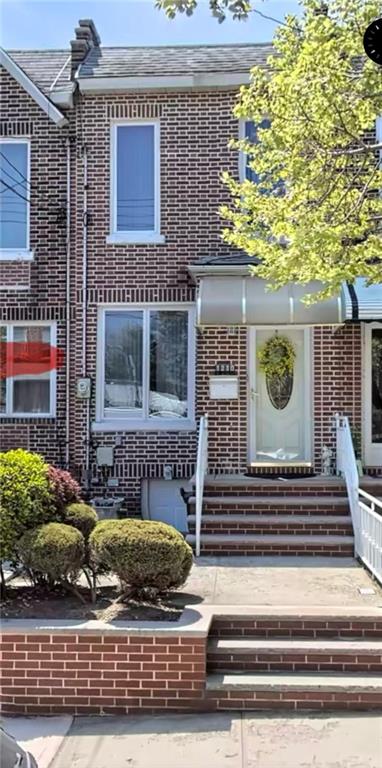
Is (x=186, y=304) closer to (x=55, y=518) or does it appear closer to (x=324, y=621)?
(x=55, y=518)

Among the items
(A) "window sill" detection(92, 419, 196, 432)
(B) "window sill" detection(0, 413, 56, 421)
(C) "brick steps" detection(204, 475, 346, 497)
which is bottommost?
(C) "brick steps" detection(204, 475, 346, 497)

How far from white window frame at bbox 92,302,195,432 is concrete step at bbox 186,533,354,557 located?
286cm

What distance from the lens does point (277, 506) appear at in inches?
358

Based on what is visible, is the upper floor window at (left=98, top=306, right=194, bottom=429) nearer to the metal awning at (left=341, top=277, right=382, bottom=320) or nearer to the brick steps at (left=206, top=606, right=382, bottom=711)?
the metal awning at (left=341, top=277, right=382, bottom=320)

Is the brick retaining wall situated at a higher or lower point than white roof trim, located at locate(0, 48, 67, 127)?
lower

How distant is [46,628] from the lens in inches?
214

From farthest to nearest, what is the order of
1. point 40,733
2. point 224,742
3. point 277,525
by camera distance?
point 277,525
point 40,733
point 224,742

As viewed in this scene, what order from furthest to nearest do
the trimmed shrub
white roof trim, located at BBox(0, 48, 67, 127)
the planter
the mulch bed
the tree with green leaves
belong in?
white roof trim, located at BBox(0, 48, 67, 127) < the planter < the tree with green leaves < the trimmed shrub < the mulch bed

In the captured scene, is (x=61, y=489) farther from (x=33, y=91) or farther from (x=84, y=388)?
(x=33, y=91)

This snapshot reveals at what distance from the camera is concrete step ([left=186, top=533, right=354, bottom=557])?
8430mm

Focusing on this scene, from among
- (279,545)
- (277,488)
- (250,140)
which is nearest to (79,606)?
(279,545)

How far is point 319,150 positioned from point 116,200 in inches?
189

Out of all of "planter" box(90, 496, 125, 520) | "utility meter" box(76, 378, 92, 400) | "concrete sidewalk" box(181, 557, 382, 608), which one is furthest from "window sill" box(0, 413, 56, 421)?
"concrete sidewalk" box(181, 557, 382, 608)

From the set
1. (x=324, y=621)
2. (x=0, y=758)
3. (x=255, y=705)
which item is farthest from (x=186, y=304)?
(x=0, y=758)
